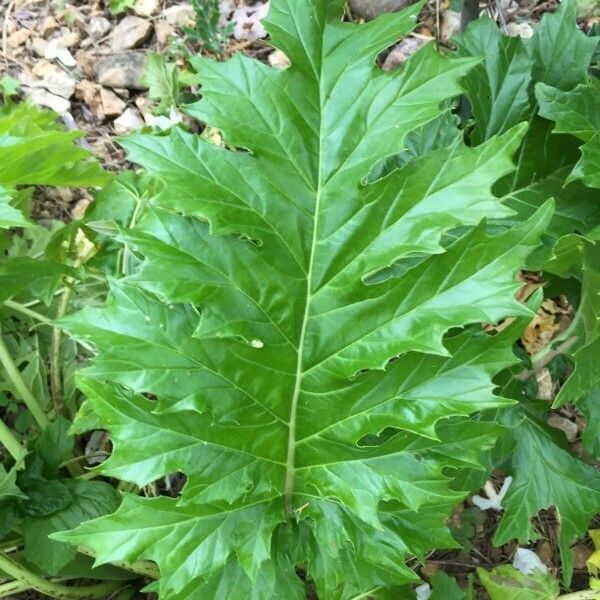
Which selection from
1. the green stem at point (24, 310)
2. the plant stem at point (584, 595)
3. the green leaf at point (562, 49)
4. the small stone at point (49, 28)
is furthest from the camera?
the small stone at point (49, 28)

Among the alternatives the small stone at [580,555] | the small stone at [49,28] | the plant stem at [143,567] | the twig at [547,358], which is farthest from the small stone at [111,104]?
the small stone at [580,555]

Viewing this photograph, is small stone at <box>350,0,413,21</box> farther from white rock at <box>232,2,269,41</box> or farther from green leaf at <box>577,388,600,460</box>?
green leaf at <box>577,388,600,460</box>

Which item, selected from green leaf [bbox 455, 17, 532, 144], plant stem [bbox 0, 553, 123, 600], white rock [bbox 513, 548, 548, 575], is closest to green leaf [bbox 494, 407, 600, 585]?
white rock [bbox 513, 548, 548, 575]

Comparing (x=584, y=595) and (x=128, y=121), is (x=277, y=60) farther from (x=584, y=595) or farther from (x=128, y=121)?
(x=584, y=595)

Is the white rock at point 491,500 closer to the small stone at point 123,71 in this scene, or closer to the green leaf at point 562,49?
the green leaf at point 562,49

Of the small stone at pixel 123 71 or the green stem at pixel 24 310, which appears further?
the small stone at pixel 123 71
